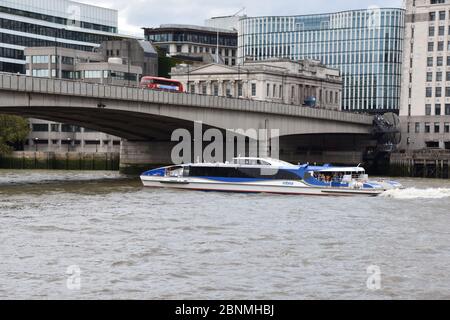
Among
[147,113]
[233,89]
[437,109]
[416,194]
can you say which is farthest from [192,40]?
[416,194]

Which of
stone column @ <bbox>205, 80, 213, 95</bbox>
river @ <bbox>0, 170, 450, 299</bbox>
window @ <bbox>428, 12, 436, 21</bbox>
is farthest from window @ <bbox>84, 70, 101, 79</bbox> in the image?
river @ <bbox>0, 170, 450, 299</bbox>

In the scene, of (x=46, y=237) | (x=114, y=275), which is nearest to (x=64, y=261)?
(x=114, y=275)

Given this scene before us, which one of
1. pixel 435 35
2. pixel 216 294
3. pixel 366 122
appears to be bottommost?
pixel 216 294

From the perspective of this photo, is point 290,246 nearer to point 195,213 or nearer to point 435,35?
point 195,213

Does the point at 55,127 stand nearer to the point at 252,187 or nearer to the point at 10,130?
the point at 10,130

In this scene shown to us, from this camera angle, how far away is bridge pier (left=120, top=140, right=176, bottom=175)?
307 ft

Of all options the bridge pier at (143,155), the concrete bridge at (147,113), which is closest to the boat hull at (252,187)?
the concrete bridge at (147,113)

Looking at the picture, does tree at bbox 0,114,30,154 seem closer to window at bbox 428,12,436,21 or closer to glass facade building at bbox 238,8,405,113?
glass facade building at bbox 238,8,405,113

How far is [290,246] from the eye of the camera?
3528 centimetres

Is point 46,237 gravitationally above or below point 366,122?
below

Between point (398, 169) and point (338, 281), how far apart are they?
7267cm

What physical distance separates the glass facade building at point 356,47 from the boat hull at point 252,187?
274 feet

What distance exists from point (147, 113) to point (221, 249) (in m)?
39.7

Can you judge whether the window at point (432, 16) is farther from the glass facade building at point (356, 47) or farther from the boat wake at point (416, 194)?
the boat wake at point (416, 194)
